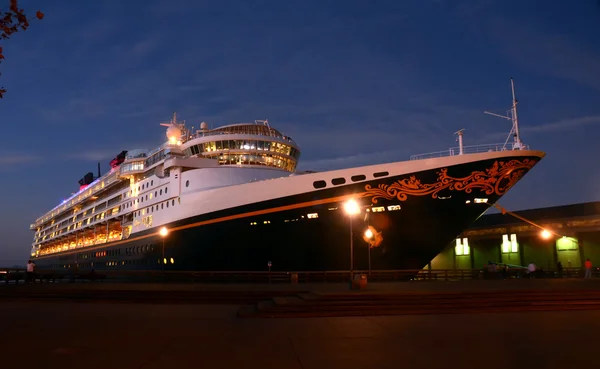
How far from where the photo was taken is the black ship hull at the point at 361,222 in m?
23.3

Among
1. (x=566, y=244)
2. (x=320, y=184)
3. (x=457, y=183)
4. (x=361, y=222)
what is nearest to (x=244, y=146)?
(x=320, y=184)

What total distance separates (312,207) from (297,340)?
14439mm

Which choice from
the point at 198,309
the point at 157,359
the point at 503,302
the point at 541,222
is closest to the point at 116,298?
the point at 198,309

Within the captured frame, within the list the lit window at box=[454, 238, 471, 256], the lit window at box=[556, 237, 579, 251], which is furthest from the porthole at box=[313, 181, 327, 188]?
the lit window at box=[454, 238, 471, 256]

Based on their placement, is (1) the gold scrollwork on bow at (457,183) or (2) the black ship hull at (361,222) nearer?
(1) the gold scrollwork on bow at (457,183)

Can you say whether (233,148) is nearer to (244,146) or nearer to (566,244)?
(244,146)

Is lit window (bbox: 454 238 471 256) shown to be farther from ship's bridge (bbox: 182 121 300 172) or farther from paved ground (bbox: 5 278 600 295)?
paved ground (bbox: 5 278 600 295)

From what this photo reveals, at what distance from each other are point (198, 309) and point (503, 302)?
9940 millimetres

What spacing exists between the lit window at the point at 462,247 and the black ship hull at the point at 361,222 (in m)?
25.5

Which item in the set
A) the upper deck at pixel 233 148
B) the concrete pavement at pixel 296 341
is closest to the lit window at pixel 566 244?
the upper deck at pixel 233 148

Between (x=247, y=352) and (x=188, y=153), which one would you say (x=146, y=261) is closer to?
(x=188, y=153)

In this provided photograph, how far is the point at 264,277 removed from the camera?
25.6 m

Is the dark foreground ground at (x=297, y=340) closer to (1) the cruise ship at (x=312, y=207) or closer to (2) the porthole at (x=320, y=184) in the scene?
(1) the cruise ship at (x=312, y=207)

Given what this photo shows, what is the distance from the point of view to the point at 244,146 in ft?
110
